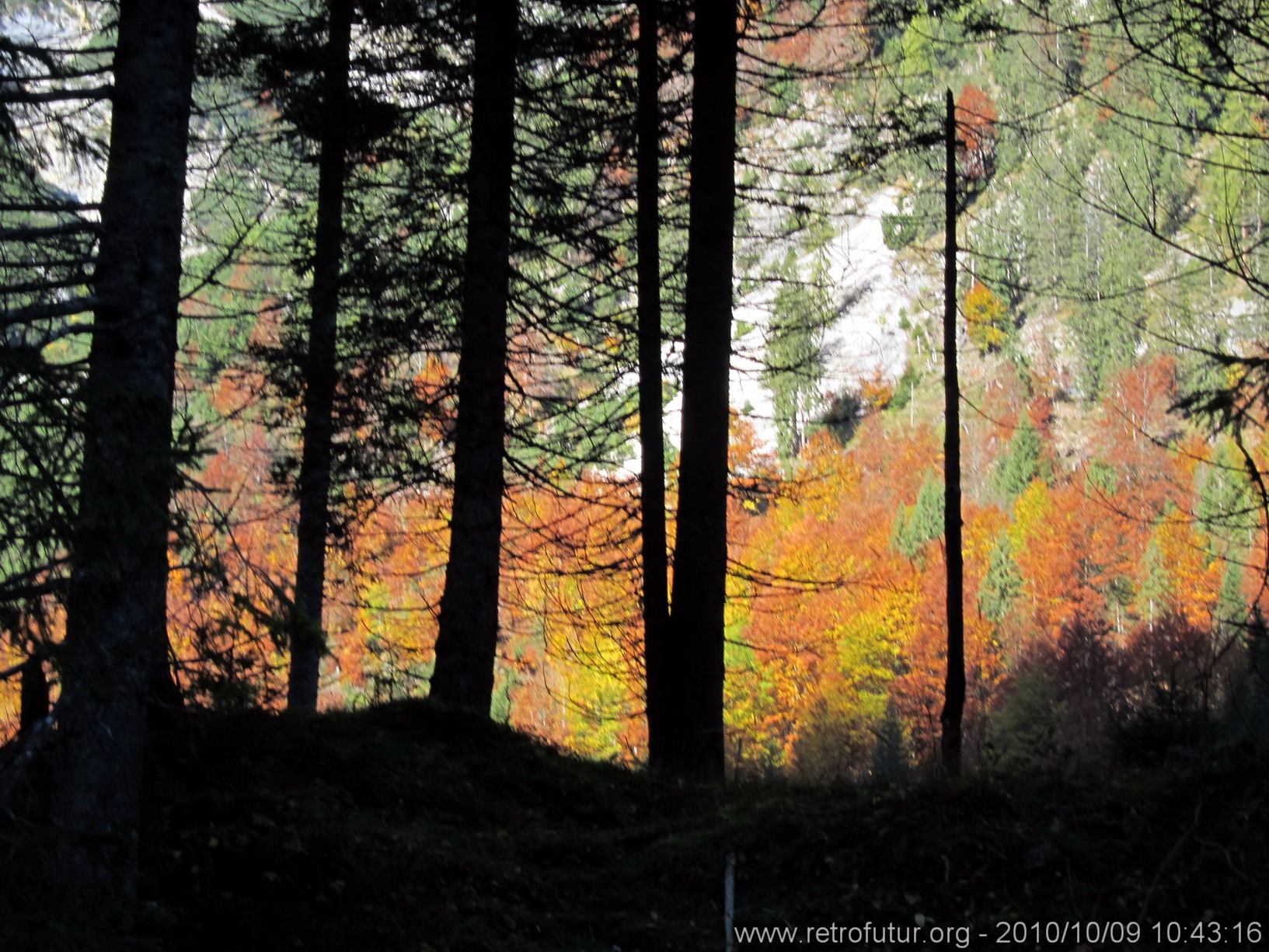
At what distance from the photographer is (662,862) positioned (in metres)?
4.44

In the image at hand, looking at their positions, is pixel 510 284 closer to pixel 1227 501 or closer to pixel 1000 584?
pixel 1227 501

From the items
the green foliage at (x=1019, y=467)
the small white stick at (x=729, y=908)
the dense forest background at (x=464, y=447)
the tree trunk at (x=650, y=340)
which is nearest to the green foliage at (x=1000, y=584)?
the green foliage at (x=1019, y=467)

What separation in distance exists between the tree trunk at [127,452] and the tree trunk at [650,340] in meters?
5.49

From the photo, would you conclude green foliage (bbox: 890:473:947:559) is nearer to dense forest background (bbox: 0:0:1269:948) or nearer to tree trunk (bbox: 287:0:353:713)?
dense forest background (bbox: 0:0:1269:948)

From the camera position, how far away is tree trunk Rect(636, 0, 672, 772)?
9.16 m

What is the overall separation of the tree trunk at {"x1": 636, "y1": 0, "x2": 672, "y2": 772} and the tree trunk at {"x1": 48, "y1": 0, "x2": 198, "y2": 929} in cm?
549

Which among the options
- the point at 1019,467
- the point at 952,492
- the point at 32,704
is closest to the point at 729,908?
the point at 32,704

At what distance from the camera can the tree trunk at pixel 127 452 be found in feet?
9.49

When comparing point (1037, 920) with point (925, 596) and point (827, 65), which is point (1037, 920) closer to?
point (827, 65)

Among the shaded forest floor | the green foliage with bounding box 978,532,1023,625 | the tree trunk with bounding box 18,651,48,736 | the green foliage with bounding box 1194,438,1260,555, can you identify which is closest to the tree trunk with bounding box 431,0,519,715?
the shaded forest floor

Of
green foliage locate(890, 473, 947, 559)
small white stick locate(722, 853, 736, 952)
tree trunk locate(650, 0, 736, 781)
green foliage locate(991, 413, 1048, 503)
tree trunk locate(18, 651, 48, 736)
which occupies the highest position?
green foliage locate(991, 413, 1048, 503)

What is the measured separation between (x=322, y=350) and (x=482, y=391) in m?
2.62

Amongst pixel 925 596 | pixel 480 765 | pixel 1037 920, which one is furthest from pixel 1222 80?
pixel 925 596

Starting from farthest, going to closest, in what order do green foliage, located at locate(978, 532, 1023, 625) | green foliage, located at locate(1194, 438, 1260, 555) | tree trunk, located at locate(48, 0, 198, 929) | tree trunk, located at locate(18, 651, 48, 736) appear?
green foliage, located at locate(978, 532, 1023, 625) → green foliage, located at locate(1194, 438, 1260, 555) → tree trunk, located at locate(18, 651, 48, 736) → tree trunk, located at locate(48, 0, 198, 929)
